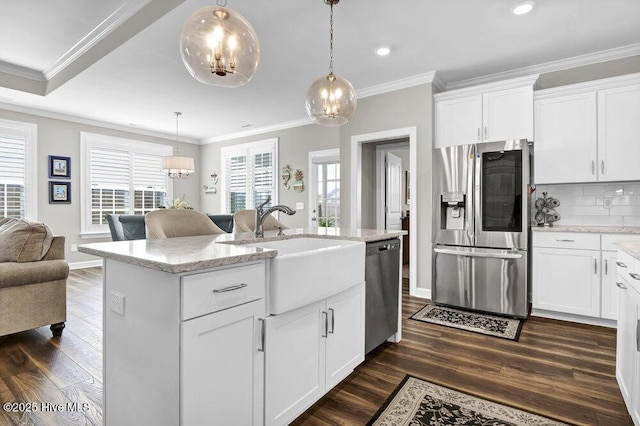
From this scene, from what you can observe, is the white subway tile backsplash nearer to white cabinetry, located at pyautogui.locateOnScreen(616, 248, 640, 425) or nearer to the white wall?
white cabinetry, located at pyautogui.locateOnScreen(616, 248, 640, 425)

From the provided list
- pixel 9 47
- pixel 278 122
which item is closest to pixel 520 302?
pixel 278 122

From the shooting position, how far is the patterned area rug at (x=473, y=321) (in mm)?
2988

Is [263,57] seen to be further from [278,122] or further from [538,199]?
[538,199]

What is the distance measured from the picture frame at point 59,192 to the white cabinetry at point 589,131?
279 inches

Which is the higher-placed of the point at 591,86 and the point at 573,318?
the point at 591,86

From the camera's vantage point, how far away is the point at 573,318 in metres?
3.25

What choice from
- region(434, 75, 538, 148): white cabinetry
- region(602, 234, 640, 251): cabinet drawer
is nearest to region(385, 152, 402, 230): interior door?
region(434, 75, 538, 148): white cabinetry

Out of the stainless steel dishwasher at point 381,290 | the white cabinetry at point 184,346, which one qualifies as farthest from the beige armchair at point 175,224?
the stainless steel dishwasher at point 381,290

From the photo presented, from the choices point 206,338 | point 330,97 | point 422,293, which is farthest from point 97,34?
point 422,293

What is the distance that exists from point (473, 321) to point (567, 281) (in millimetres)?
957

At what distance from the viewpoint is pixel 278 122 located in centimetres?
644

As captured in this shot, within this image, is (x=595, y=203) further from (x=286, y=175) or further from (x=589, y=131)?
(x=286, y=175)

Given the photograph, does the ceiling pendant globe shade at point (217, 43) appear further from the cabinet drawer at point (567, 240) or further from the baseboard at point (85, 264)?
the baseboard at point (85, 264)

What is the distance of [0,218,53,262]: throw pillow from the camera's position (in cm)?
273
